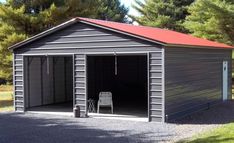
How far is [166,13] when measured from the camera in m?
33.7

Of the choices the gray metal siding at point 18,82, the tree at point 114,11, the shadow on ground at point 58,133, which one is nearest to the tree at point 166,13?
the tree at point 114,11

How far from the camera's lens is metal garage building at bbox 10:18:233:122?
43.1 feet

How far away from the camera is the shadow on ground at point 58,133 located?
1034cm

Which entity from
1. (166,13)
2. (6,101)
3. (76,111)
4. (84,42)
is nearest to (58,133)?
(76,111)

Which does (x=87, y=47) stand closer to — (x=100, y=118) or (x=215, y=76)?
(x=100, y=118)

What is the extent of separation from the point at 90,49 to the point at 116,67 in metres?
2.57

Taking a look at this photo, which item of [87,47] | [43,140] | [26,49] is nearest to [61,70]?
[26,49]

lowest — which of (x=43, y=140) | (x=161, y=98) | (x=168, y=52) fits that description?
(x=43, y=140)

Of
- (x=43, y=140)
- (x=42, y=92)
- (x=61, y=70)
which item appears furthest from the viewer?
(x=61, y=70)

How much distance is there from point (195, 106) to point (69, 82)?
6542 millimetres

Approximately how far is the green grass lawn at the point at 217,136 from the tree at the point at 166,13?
21.5m

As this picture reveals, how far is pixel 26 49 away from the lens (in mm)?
15648

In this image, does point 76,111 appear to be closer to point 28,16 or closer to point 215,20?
point 28,16

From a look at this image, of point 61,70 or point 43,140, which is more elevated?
point 61,70
